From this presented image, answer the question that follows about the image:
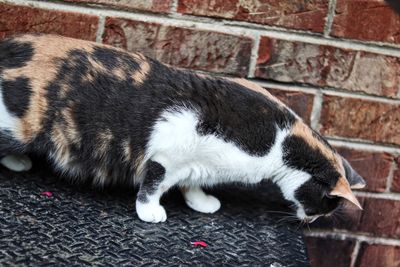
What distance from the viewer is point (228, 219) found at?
1.45 meters

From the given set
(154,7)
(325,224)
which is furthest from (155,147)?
(325,224)

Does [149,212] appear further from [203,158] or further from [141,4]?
[141,4]

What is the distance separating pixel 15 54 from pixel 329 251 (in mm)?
1031

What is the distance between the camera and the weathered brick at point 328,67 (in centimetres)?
160

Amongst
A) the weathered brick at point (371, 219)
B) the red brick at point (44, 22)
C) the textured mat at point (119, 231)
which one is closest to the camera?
the textured mat at point (119, 231)

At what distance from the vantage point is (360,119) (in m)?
1.65

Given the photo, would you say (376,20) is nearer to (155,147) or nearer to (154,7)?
(154,7)

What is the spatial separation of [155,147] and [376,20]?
68 cm

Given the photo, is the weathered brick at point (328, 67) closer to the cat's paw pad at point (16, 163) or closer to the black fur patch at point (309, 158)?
the black fur patch at point (309, 158)

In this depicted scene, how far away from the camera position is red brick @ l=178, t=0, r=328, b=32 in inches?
61.5

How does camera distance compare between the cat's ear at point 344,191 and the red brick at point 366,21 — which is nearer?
the cat's ear at point 344,191

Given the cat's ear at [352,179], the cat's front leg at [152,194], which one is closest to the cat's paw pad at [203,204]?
the cat's front leg at [152,194]

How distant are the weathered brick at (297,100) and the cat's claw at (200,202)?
35 cm

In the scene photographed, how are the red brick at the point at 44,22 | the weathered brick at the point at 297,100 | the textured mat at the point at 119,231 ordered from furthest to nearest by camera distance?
the weathered brick at the point at 297,100
the red brick at the point at 44,22
the textured mat at the point at 119,231
